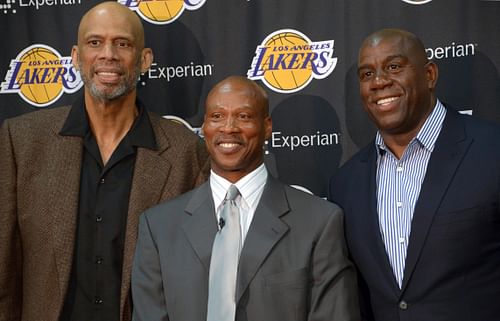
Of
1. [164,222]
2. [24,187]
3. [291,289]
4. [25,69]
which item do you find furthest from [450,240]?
[25,69]

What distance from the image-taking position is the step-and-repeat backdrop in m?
3.72

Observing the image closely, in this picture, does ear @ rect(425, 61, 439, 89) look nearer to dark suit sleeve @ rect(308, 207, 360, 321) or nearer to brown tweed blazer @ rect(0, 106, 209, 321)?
dark suit sleeve @ rect(308, 207, 360, 321)

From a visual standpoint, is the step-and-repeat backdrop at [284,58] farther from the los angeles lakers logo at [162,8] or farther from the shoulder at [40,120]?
the shoulder at [40,120]

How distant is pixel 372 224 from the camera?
2807mm

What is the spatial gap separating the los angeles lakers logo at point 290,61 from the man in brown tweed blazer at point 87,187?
34.6 inches

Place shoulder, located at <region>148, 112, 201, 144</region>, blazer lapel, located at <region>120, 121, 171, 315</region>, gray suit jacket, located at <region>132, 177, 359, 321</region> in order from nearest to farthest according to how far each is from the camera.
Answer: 1. gray suit jacket, located at <region>132, 177, 359, 321</region>
2. blazer lapel, located at <region>120, 121, 171, 315</region>
3. shoulder, located at <region>148, 112, 201, 144</region>

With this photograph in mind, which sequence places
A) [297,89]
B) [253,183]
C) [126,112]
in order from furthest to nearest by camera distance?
[297,89]
[126,112]
[253,183]

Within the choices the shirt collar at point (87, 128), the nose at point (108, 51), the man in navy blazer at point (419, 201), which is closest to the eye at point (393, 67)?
the man in navy blazer at point (419, 201)

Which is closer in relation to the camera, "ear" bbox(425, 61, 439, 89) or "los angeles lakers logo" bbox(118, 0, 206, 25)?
"ear" bbox(425, 61, 439, 89)

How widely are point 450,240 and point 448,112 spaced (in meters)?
0.56

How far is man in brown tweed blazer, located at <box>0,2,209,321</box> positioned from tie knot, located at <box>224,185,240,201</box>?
1.65ft

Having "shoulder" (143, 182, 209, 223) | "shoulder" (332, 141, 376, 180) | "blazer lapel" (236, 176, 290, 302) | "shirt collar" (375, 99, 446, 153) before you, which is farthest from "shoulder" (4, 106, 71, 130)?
"shirt collar" (375, 99, 446, 153)

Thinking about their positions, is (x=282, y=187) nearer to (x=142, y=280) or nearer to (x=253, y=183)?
(x=253, y=183)

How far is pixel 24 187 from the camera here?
10.00 ft
